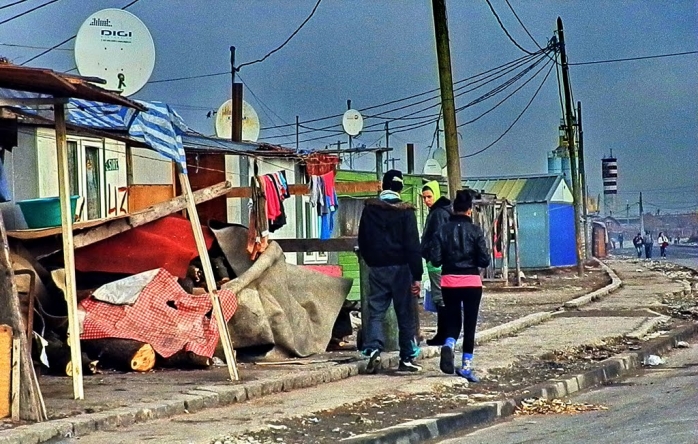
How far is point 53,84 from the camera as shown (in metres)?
8.62

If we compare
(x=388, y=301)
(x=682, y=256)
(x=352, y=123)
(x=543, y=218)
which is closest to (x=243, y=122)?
(x=352, y=123)

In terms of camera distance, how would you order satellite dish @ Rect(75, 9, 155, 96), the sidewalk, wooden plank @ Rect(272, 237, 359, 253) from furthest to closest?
satellite dish @ Rect(75, 9, 155, 96), wooden plank @ Rect(272, 237, 359, 253), the sidewalk

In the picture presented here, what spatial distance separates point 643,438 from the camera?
8.23 metres

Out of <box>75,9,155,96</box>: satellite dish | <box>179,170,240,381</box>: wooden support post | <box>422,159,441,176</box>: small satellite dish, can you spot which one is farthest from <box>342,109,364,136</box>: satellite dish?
<box>179,170,240,381</box>: wooden support post

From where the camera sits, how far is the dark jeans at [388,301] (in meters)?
11.5

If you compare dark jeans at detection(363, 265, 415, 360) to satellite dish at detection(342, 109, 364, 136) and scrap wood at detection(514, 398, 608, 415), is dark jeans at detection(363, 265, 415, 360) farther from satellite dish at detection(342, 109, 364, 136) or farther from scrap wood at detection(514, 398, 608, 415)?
satellite dish at detection(342, 109, 364, 136)

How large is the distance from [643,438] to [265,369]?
4536 mm

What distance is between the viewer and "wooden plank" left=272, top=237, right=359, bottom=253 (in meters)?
13.5

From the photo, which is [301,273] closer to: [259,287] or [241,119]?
[259,287]

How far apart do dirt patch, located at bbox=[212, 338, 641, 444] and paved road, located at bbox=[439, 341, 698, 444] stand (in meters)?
0.59

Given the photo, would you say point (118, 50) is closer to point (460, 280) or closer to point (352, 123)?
point (460, 280)

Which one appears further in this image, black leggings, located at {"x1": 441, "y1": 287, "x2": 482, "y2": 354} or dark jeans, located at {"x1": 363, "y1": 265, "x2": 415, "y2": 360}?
dark jeans, located at {"x1": 363, "y1": 265, "x2": 415, "y2": 360}

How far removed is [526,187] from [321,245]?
3445 centimetres

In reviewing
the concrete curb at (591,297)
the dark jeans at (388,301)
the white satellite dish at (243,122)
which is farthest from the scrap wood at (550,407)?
the white satellite dish at (243,122)
